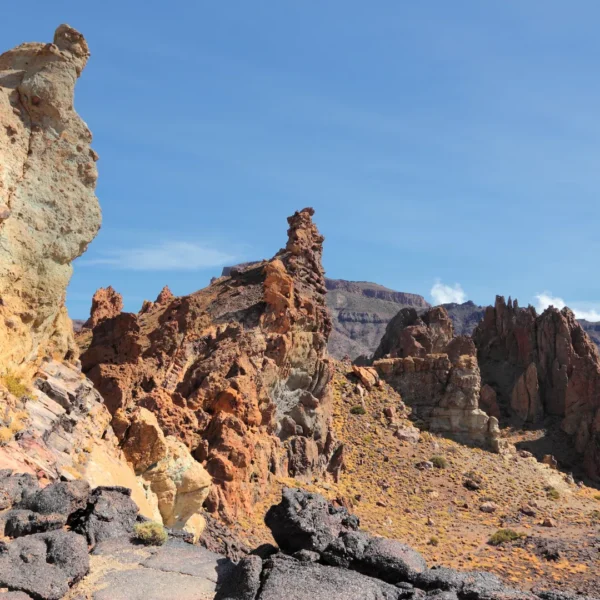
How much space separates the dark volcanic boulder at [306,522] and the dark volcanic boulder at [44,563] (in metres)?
2.79

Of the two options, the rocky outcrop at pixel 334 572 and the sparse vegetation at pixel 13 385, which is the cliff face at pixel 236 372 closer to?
the sparse vegetation at pixel 13 385

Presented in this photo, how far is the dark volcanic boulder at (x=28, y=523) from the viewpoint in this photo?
8170mm

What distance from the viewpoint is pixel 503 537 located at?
114 feet

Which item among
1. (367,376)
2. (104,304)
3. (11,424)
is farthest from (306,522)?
(367,376)

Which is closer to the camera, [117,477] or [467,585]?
[467,585]

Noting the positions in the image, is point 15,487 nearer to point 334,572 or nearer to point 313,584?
point 313,584

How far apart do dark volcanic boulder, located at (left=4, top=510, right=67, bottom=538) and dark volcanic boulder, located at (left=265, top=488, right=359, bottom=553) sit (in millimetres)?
3113

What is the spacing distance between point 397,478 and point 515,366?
3866cm

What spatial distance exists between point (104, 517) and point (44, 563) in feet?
4.91

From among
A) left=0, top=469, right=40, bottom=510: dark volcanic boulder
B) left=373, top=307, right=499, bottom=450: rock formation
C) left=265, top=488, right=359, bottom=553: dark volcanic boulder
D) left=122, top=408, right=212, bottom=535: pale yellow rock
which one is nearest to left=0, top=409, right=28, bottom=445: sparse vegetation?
left=0, top=469, right=40, bottom=510: dark volcanic boulder

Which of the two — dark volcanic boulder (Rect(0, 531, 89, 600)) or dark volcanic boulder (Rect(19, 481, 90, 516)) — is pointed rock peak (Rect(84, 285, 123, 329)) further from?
dark volcanic boulder (Rect(0, 531, 89, 600))

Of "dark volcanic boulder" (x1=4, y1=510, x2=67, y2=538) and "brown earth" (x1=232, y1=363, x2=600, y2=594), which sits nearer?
"dark volcanic boulder" (x1=4, y1=510, x2=67, y2=538)

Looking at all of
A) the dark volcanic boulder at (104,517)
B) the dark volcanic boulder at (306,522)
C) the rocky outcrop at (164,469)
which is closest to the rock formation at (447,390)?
the rocky outcrop at (164,469)

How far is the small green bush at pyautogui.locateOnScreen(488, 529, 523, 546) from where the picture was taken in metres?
34.3
